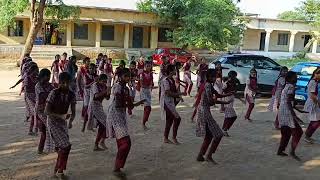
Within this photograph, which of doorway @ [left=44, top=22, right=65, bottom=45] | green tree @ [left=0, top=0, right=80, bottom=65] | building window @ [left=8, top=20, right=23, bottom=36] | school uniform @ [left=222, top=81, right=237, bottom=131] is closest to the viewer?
school uniform @ [left=222, top=81, right=237, bottom=131]

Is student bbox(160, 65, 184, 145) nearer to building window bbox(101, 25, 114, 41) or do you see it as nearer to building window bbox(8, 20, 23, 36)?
building window bbox(8, 20, 23, 36)

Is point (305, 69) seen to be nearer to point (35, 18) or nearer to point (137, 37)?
point (35, 18)

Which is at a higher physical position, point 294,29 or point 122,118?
point 294,29

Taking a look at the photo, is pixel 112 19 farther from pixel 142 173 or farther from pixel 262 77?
pixel 142 173

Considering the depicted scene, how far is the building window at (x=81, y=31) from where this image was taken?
32.8 meters

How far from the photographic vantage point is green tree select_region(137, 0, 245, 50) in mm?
27406

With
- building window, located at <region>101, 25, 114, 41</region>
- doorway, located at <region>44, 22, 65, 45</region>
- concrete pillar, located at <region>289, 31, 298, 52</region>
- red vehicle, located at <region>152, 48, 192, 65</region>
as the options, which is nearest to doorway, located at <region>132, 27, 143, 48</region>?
building window, located at <region>101, 25, 114, 41</region>

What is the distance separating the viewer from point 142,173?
6.62 m

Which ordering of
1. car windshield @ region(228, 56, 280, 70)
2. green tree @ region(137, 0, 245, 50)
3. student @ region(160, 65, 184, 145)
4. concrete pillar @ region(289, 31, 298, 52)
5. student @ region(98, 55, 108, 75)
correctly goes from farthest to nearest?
concrete pillar @ region(289, 31, 298, 52)
green tree @ region(137, 0, 245, 50)
car windshield @ region(228, 56, 280, 70)
student @ region(98, 55, 108, 75)
student @ region(160, 65, 184, 145)

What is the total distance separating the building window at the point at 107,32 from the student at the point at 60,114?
2792 cm

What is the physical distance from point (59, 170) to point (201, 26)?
2249 cm

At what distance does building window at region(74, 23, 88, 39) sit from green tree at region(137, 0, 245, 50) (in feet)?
16.7

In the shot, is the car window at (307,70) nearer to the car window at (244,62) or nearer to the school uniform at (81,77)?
the car window at (244,62)

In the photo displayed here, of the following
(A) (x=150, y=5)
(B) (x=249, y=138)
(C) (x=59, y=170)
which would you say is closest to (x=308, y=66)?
Answer: (B) (x=249, y=138)
